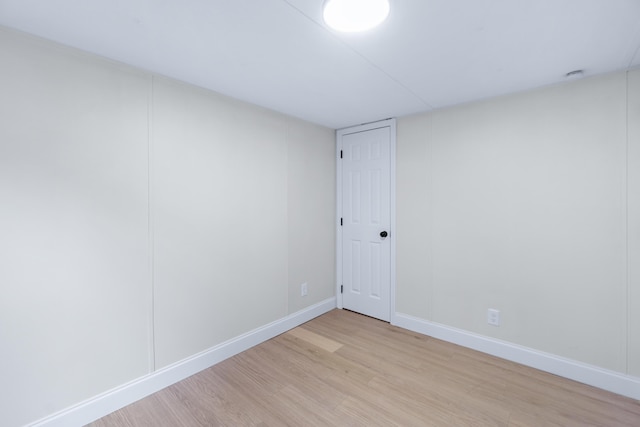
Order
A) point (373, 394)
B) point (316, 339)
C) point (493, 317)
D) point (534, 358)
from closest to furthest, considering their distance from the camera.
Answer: point (373, 394) < point (534, 358) < point (493, 317) < point (316, 339)

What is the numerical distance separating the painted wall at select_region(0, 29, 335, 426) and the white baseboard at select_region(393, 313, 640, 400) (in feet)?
5.39

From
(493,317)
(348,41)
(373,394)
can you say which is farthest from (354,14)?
(493,317)

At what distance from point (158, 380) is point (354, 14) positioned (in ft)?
8.63

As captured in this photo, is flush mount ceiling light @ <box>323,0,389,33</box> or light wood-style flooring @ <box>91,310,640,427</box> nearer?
flush mount ceiling light @ <box>323,0,389,33</box>

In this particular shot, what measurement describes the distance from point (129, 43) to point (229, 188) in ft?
3.85

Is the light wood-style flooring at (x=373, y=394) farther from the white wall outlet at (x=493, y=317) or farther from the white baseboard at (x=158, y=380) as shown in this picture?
the white wall outlet at (x=493, y=317)

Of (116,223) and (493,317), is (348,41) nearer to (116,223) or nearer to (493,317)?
(116,223)

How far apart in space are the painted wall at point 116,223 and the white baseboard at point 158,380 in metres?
0.06

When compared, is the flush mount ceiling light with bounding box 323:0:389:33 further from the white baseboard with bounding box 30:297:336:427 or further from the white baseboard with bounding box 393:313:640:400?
the white baseboard with bounding box 393:313:640:400

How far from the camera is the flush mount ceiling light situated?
1303mm

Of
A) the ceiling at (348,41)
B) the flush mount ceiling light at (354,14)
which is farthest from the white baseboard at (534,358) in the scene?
the flush mount ceiling light at (354,14)

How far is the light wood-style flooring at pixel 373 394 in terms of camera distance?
1.74 m

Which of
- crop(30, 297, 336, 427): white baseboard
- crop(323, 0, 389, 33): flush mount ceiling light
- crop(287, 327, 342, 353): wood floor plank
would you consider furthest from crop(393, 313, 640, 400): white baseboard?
crop(323, 0, 389, 33): flush mount ceiling light

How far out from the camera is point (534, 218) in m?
2.27
